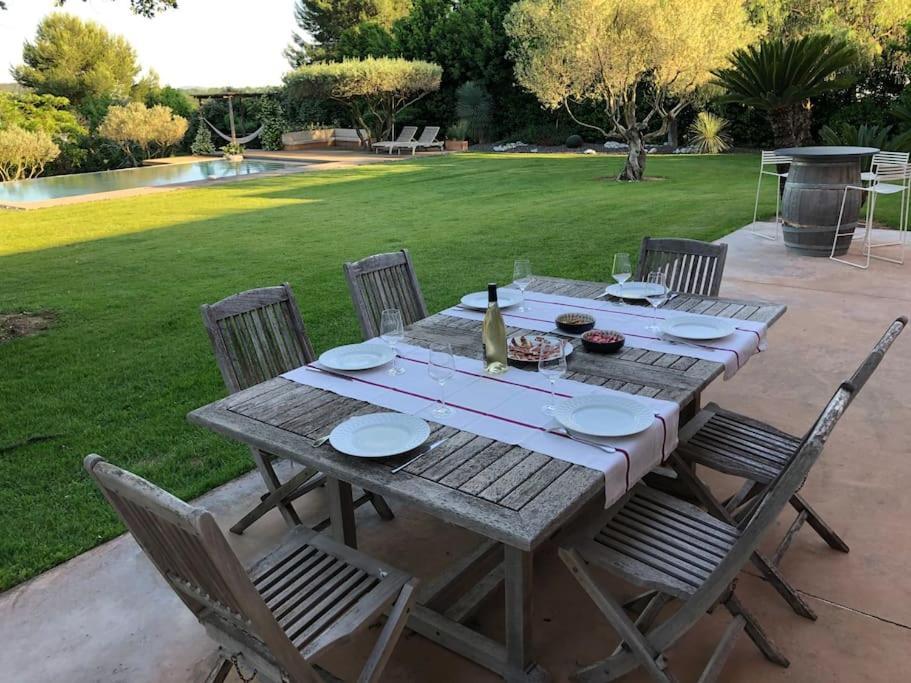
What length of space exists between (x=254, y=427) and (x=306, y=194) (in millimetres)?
11721

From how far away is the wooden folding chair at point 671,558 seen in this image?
158cm

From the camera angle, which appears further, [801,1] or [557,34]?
[801,1]

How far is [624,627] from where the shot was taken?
5.92 ft

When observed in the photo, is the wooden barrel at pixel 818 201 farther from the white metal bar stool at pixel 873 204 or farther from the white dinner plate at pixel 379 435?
the white dinner plate at pixel 379 435

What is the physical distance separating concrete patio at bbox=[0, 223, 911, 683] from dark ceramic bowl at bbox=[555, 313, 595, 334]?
842mm

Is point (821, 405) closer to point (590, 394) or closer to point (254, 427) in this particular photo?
point (590, 394)

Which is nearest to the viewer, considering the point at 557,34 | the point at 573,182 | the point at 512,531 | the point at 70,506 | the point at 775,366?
the point at 512,531

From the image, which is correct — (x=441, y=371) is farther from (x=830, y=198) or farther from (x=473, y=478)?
(x=830, y=198)

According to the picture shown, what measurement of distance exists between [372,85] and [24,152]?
10.0 metres

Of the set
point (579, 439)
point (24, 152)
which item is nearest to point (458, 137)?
point (24, 152)

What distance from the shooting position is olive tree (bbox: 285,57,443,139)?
21719 millimetres

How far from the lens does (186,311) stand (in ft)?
19.4

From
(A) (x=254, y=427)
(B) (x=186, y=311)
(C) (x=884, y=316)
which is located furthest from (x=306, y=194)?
(A) (x=254, y=427)

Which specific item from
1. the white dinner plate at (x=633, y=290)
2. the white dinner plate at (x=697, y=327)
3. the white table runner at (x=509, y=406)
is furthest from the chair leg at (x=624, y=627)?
the white dinner plate at (x=633, y=290)
